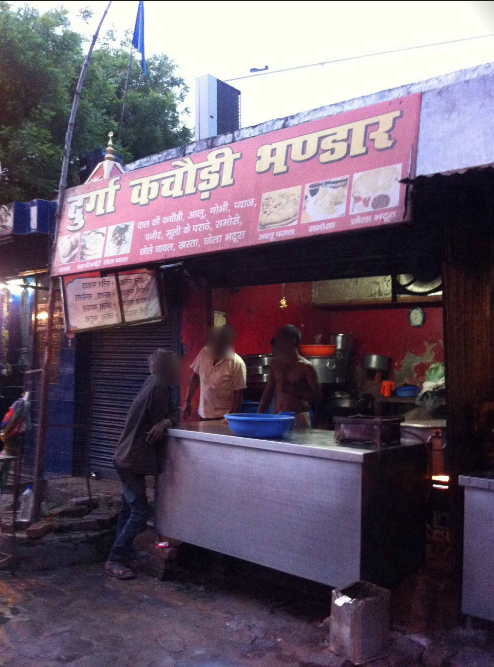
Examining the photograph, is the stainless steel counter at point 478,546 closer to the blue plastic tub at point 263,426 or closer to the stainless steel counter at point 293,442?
the stainless steel counter at point 293,442

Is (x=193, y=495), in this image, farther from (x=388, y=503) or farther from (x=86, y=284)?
(x=86, y=284)

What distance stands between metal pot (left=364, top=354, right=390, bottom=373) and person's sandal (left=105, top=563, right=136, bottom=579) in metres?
6.32

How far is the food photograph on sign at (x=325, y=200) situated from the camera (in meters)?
4.62

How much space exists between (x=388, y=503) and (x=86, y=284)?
5528mm

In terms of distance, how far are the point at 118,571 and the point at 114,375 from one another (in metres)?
3.89

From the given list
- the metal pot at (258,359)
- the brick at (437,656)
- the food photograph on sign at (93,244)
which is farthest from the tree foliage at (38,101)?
the brick at (437,656)

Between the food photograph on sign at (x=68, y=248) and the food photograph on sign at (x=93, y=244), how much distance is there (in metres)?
0.11

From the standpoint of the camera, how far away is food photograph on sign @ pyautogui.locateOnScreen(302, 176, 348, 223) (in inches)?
182

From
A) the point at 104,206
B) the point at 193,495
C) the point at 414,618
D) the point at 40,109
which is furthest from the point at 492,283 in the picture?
the point at 40,109

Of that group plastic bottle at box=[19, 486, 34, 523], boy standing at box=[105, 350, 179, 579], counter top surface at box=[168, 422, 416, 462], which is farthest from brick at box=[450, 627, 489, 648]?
plastic bottle at box=[19, 486, 34, 523]

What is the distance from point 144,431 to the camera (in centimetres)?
516

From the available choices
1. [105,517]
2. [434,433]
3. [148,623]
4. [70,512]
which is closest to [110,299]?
[70,512]

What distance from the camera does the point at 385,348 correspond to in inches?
430

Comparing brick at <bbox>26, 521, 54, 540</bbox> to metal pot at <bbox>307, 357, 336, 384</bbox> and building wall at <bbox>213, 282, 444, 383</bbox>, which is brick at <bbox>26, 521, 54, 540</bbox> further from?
metal pot at <bbox>307, 357, 336, 384</bbox>
